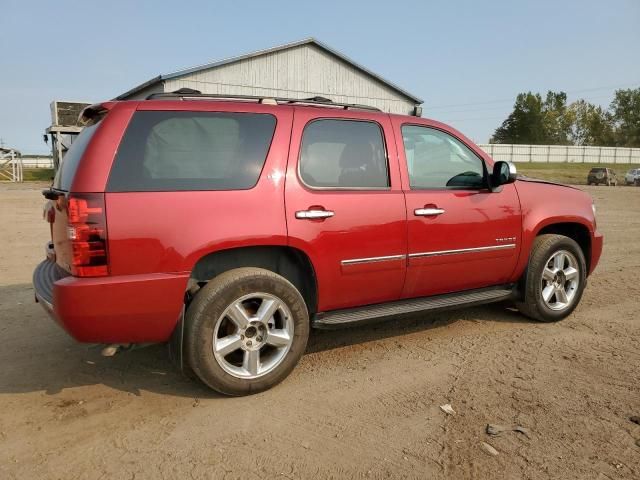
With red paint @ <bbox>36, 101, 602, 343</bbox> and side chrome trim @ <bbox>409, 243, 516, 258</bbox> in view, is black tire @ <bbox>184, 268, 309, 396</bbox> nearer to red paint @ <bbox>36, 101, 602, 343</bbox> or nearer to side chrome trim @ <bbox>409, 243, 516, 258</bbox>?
red paint @ <bbox>36, 101, 602, 343</bbox>

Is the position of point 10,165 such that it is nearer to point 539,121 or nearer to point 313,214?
point 313,214

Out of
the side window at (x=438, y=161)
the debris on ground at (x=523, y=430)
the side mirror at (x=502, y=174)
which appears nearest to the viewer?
the debris on ground at (x=523, y=430)

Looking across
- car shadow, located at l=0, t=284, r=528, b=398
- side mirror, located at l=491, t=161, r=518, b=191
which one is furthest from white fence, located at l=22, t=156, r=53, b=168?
side mirror, located at l=491, t=161, r=518, b=191

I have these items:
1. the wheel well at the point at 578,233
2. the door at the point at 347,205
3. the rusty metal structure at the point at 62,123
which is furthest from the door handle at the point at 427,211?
the rusty metal structure at the point at 62,123

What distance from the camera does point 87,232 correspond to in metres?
2.81

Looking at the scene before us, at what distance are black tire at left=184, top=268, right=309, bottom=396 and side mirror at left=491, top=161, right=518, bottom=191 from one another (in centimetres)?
194

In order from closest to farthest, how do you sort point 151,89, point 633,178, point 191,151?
point 191,151, point 151,89, point 633,178

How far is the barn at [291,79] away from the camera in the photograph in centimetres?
2172

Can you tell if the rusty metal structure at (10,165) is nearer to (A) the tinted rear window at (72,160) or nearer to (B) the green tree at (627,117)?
(A) the tinted rear window at (72,160)

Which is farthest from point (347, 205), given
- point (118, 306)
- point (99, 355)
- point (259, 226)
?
point (99, 355)

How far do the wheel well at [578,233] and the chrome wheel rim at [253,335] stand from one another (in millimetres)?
2841

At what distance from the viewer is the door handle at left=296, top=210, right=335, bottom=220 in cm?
332

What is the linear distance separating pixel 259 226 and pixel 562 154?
62044 mm

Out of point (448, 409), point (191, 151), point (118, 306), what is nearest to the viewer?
point (118, 306)
